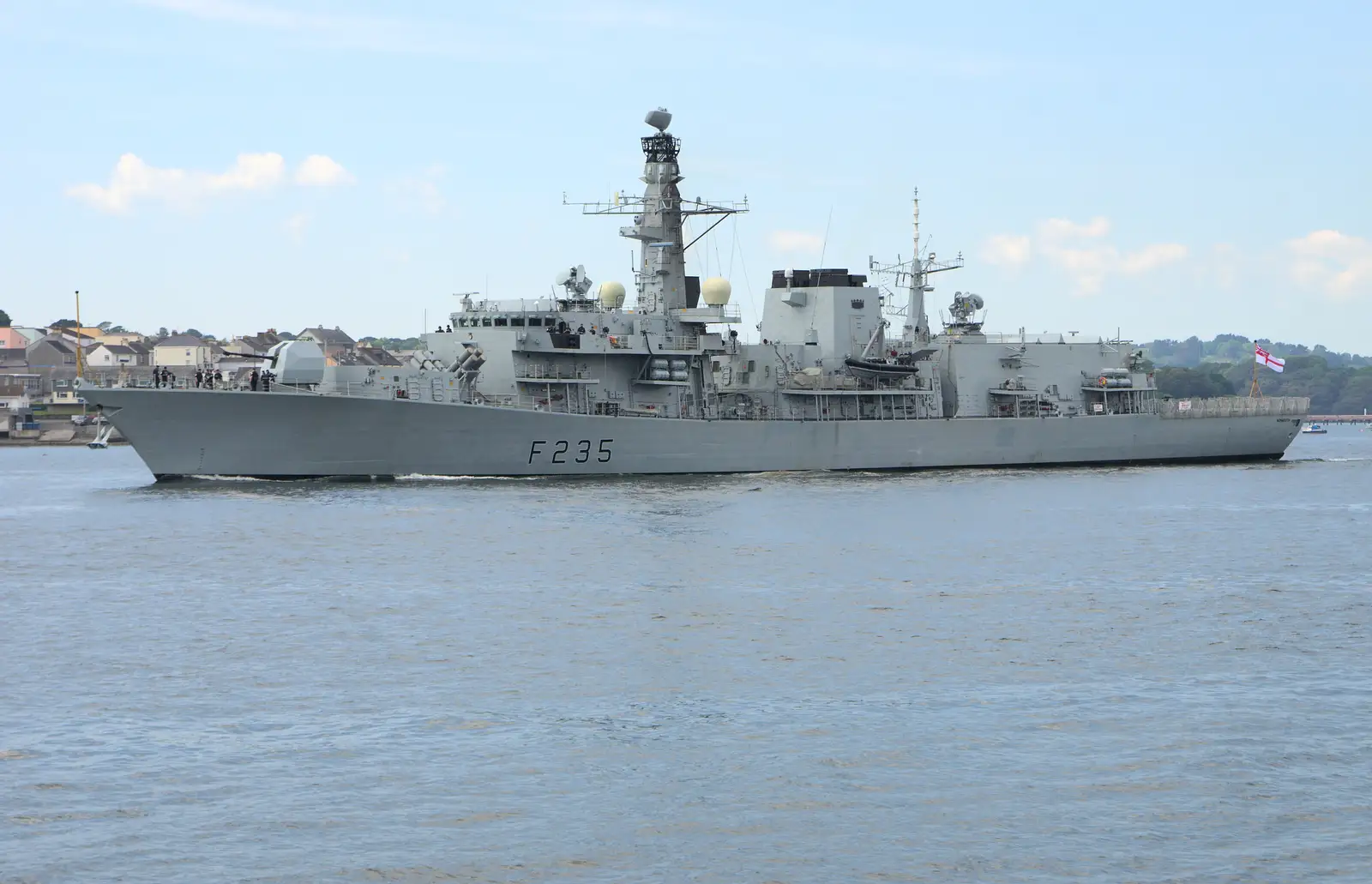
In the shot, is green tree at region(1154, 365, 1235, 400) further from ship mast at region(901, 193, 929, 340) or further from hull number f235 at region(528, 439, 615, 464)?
hull number f235 at region(528, 439, 615, 464)

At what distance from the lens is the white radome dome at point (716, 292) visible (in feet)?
151

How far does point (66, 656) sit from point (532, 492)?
20063 mm

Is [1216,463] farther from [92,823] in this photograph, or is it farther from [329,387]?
[92,823]

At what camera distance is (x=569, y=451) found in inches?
1613

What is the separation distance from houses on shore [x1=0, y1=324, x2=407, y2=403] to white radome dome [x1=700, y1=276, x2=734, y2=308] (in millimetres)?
62044

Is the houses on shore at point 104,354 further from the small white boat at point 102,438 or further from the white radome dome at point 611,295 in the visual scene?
the white radome dome at point 611,295

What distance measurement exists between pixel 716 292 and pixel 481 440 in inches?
405

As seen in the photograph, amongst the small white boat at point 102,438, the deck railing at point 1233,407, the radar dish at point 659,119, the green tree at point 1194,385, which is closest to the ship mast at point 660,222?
the radar dish at point 659,119

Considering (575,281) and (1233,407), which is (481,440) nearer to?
(575,281)

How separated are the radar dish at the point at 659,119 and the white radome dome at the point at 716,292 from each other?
5633mm

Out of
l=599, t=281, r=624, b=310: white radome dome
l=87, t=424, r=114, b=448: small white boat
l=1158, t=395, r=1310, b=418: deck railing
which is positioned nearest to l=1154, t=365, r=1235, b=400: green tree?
l=1158, t=395, r=1310, b=418: deck railing

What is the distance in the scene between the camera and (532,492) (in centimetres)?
3738

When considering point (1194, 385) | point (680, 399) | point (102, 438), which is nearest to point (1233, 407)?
point (680, 399)

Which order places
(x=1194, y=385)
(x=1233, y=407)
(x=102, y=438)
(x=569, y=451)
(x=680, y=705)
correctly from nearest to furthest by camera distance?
(x=680, y=705) → (x=569, y=451) → (x=1233, y=407) → (x=102, y=438) → (x=1194, y=385)
